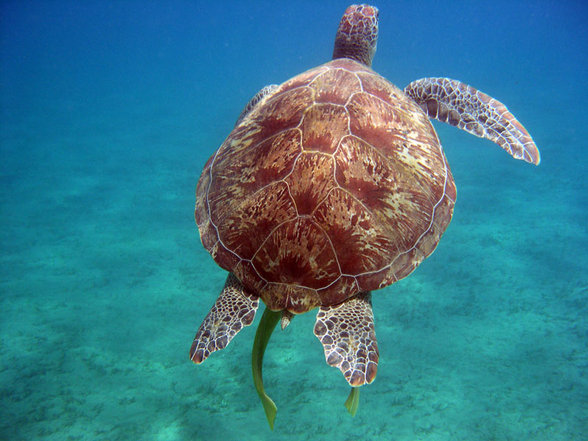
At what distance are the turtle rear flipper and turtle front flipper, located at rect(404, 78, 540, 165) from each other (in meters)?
2.50

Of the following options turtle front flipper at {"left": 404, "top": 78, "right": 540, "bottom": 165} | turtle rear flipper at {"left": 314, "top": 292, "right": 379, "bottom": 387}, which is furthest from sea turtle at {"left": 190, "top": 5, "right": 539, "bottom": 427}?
turtle front flipper at {"left": 404, "top": 78, "right": 540, "bottom": 165}

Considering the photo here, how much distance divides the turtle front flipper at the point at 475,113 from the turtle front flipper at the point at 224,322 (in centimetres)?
298

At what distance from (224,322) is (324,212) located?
975 millimetres

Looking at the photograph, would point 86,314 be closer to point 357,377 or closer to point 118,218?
point 118,218

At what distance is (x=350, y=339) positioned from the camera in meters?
2.16

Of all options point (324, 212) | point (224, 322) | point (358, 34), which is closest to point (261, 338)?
point (224, 322)

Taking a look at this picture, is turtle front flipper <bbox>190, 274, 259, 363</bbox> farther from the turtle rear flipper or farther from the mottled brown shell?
the turtle rear flipper

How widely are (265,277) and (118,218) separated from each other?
341 inches

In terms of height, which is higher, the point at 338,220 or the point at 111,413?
the point at 338,220

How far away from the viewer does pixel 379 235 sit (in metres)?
2.24

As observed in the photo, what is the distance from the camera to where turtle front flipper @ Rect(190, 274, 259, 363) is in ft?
7.29

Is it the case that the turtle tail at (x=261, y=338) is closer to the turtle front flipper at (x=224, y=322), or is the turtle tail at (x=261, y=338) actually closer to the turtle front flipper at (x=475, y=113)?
the turtle front flipper at (x=224, y=322)

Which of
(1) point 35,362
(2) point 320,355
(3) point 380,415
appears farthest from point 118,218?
(3) point 380,415

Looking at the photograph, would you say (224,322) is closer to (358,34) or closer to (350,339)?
(350,339)
